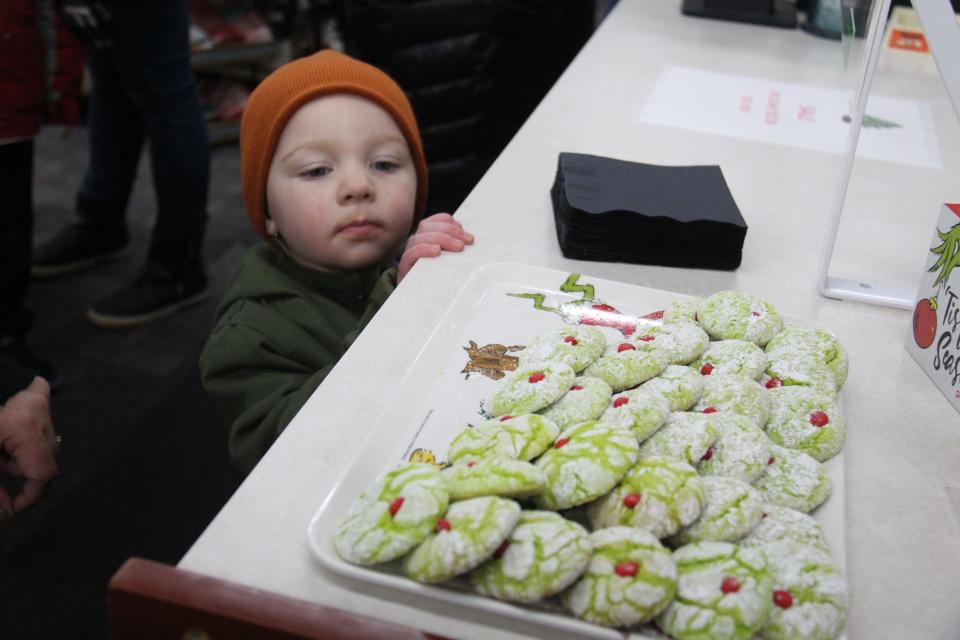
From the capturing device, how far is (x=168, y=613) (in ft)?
1.76

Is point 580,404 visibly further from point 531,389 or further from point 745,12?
point 745,12

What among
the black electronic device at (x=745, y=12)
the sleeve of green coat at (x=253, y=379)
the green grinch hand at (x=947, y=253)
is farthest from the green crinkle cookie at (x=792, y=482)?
the black electronic device at (x=745, y=12)

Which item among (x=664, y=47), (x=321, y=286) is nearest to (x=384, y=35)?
(x=664, y=47)

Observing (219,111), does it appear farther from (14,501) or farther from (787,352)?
(787,352)

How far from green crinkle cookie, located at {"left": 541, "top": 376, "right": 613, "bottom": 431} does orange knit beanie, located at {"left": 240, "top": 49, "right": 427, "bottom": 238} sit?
60cm

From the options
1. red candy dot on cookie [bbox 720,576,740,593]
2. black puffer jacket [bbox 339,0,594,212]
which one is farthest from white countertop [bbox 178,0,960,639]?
black puffer jacket [bbox 339,0,594,212]

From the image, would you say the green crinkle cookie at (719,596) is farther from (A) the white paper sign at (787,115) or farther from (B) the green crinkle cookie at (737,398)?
(A) the white paper sign at (787,115)

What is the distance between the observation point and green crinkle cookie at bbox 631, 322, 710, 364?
2.60 ft

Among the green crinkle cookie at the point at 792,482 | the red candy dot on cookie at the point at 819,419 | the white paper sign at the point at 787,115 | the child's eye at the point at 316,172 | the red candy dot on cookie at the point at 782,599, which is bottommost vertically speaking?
the white paper sign at the point at 787,115

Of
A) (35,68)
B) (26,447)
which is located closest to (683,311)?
(26,447)

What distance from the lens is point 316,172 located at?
3.72 ft

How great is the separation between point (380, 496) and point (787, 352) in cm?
44

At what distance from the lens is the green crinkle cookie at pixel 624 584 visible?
1.75ft

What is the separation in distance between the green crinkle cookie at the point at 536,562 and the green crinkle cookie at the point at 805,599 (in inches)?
5.3
